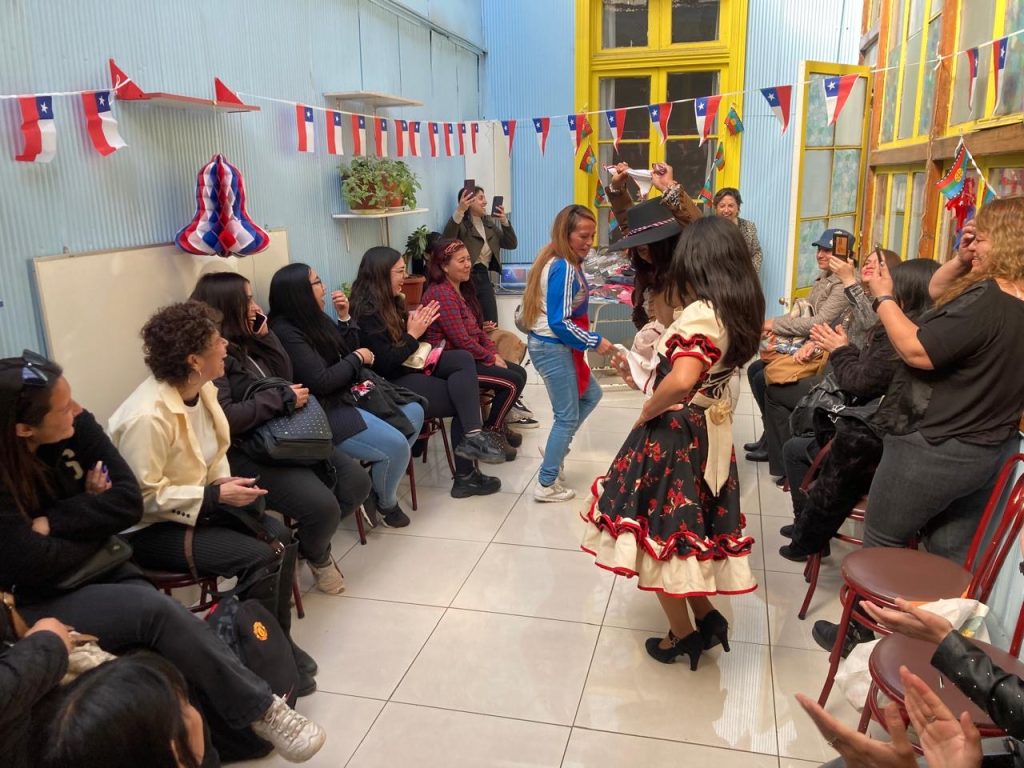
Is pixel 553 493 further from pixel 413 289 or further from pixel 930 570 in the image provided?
pixel 930 570

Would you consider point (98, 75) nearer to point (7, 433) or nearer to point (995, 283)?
point (7, 433)

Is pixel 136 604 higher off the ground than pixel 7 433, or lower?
lower

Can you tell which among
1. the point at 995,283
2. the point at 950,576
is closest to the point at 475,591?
the point at 950,576

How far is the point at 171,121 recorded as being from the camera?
9.73 ft

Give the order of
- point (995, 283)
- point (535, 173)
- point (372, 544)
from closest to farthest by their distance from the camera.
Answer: point (995, 283), point (372, 544), point (535, 173)

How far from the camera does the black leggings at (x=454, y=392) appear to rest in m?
3.89

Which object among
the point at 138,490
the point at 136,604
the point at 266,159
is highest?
the point at 266,159

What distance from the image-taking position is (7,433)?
74.4 inches

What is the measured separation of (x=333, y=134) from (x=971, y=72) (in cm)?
288

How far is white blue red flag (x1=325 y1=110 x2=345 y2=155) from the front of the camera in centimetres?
394

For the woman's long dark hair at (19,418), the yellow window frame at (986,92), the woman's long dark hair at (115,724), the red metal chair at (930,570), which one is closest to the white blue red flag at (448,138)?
the yellow window frame at (986,92)

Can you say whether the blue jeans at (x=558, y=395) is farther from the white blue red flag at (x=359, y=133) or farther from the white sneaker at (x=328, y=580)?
the white blue red flag at (x=359, y=133)

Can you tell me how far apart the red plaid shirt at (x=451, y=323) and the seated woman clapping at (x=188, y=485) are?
1.62 m

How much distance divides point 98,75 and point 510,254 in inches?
183
